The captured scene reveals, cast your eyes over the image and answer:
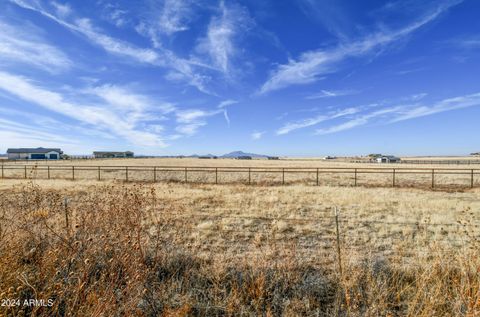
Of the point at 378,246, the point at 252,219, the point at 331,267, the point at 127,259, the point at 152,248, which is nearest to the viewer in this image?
the point at 127,259

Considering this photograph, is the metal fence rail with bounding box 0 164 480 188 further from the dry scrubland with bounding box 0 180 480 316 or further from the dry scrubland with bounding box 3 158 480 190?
the dry scrubland with bounding box 0 180 480 316

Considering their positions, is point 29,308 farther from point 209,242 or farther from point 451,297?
point 451,297

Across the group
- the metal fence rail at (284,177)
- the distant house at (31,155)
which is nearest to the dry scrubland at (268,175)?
the metal fence rail at (284,177)

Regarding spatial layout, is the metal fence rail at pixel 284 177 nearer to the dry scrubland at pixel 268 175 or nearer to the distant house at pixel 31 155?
→ the dry scrubland at pixel 268 175

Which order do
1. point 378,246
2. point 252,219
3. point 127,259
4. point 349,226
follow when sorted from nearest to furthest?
point 127,259 → point 378,246 → point 349,226 → point 252,219

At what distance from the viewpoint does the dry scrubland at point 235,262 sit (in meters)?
3.73

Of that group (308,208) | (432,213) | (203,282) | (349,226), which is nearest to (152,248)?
(203,282)

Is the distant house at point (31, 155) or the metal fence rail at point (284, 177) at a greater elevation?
the distant house at point (31, 155)

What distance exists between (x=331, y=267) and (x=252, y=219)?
516 centimetres

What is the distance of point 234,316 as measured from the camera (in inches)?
150

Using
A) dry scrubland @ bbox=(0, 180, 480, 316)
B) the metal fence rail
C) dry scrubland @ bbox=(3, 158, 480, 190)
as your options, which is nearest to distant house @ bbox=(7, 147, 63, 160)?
dry scrubland @ bbox=(3, 158, 480, 190)

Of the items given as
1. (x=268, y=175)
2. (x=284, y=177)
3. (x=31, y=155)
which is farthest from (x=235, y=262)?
(x=31, y=155)

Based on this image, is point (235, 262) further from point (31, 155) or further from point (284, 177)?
point (31, 155)

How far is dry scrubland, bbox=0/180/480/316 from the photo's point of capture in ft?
12.2
